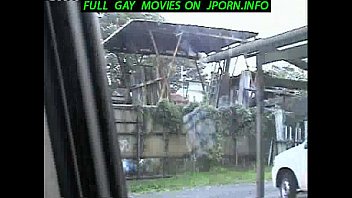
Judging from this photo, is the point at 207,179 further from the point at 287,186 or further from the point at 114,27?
the point at 114,27

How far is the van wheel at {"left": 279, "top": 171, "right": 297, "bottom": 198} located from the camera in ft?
4.00

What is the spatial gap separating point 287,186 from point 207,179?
0.24 metres

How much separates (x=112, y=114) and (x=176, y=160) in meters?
0.24

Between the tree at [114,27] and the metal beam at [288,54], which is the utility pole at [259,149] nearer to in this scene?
the metal beam at [288,54]

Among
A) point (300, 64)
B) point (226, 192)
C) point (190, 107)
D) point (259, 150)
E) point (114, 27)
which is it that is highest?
point (114, 27)

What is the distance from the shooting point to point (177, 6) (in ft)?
4.03

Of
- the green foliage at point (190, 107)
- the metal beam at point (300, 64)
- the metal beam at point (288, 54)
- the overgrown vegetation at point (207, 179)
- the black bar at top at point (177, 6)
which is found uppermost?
the black bar at top at point (177, 6)

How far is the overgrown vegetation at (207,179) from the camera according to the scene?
1235 millimetres

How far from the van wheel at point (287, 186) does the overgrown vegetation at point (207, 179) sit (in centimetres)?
4

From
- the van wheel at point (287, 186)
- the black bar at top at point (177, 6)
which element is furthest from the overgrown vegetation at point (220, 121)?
the black bar at top at point (177, 6)

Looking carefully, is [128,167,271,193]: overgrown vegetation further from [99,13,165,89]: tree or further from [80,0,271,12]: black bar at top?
[80,0,271,12]: black bar at top

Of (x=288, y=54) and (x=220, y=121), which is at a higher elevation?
(x=288, y=54)

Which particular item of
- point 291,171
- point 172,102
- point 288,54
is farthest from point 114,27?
point 291,171
